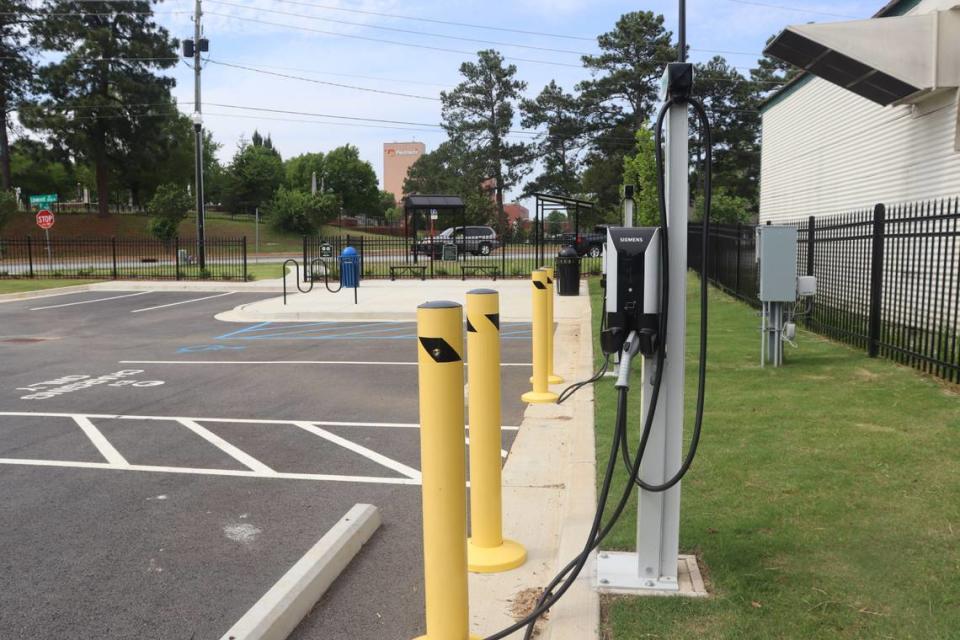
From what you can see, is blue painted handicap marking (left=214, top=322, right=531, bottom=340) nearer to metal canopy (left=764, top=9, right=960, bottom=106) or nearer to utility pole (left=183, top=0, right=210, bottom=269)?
metal canopy (left=764, top=9, right=960, bottom=106)

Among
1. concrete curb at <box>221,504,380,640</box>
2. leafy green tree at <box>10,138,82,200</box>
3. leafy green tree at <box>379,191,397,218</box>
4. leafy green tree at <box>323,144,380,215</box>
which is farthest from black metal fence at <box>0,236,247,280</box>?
leafy green tree at <box>379,191,397,218</box>

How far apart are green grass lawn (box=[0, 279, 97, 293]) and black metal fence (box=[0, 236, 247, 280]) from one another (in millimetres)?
1523

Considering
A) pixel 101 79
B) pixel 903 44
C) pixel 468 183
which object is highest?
pixel 101 79

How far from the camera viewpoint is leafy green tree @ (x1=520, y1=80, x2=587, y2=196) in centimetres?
5944

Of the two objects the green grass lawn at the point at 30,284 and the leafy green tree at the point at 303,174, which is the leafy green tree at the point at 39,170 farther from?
the green grass lawn at the point at 30,284

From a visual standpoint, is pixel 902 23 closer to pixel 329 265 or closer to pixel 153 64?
pixel 329 265

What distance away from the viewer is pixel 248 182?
3324 inches

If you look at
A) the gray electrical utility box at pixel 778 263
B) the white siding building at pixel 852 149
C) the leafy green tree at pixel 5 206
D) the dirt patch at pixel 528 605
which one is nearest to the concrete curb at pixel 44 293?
the gray electrical utility box at pixel 778 263

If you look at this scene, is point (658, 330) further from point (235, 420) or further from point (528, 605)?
point (235, 420)

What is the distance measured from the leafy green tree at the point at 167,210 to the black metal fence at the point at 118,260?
2.71ft

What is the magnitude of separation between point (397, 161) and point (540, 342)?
156104 millimetres

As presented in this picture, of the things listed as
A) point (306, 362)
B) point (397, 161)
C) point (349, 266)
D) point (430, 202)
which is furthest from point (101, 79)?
point (397, 161)

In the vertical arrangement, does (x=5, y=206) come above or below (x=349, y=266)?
above

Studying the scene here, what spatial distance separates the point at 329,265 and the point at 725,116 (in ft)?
133
